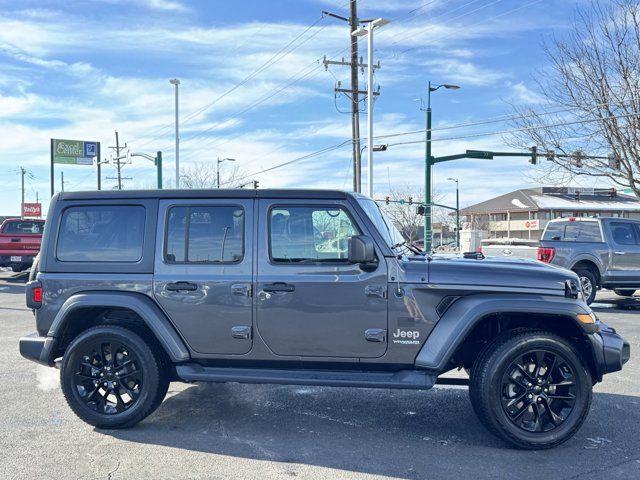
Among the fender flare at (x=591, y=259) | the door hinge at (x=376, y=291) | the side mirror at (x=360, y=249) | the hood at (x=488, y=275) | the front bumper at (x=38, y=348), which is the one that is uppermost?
the side mirror at (x=360, y=249)

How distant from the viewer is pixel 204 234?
482 cm

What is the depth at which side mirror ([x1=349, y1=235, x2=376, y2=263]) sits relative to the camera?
14.2 feet

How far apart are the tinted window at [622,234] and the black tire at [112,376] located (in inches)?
422

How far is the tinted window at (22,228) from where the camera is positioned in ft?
59.8

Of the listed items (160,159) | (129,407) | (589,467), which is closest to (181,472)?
(129,407)

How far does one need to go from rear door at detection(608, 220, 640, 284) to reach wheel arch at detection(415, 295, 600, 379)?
8534 millimetres

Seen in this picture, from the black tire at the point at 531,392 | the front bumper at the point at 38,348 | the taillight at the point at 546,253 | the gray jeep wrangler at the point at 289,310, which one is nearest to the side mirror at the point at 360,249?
the gray jeep wrangler at the point at 289,310

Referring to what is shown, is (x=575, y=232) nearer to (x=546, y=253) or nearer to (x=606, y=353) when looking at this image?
(x=546, y=253)

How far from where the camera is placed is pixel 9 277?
1944 centimetres

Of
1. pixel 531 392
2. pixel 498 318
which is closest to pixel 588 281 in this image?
pixel 498 318

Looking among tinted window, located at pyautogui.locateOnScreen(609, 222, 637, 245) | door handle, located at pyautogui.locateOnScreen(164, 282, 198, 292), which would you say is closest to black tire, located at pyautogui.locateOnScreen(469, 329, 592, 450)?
door handle, located at pyautogui.locateOnScreen(164, 282, 198, 292)

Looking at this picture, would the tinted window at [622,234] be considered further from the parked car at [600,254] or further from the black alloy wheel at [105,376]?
the black alloy wheel at [105,376]

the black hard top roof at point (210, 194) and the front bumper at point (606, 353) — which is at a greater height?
the black hard top roof at point (210, 194)

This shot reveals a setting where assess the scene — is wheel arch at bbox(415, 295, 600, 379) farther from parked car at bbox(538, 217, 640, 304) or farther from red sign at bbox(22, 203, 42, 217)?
red sign at bbox(22, 203, 42, 217)
